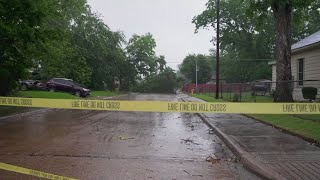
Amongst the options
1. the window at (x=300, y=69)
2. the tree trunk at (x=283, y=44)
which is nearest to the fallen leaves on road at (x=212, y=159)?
the tree trunk at (x=283, y=44)

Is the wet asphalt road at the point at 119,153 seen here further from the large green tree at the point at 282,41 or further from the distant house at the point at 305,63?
the distant house at the point at 305,63

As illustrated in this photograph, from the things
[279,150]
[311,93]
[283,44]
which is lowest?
[279,150]

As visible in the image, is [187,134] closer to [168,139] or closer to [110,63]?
[168,139]

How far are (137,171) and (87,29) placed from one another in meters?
50.1

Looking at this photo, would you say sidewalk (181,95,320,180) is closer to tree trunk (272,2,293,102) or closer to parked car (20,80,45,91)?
tree trunk (272,2,293,102)

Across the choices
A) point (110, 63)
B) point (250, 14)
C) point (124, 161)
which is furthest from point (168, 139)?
point (110, 63)

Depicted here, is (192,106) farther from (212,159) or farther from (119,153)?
(119,153)

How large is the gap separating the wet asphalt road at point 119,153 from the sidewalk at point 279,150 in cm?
48

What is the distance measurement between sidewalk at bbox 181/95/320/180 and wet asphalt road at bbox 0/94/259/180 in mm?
483

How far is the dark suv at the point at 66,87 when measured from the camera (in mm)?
41000

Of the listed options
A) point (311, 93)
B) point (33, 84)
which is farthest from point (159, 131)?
point (33, 84)

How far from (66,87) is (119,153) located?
32820 millimetres

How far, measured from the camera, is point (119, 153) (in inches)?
390

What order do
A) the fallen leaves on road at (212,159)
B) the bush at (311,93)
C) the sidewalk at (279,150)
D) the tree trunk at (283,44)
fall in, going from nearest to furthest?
the sidewalk at (279,150)
the fallen leaves on road at (212,159)
the bush at (311,93)
the tree trunk at (283,44)
